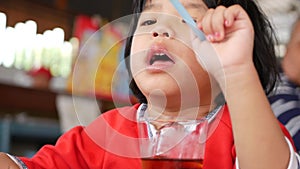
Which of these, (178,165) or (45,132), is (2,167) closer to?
(178,165)

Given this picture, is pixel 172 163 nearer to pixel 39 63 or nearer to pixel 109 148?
pixel 109 148

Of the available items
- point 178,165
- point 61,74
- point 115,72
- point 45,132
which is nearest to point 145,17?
point 115,72

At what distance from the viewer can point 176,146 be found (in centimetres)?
51

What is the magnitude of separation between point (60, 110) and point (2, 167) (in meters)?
2.19

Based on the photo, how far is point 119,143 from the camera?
628 mm

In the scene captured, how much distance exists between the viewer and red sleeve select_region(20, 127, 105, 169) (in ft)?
2.18

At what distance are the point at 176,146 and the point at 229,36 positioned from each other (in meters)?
0.13

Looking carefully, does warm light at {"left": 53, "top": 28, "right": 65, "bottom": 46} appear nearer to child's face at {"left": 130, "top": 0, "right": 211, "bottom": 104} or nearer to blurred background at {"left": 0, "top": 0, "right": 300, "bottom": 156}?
blurred background at {"left": 0, "top": 0, "right": 300, "bottom": 156}

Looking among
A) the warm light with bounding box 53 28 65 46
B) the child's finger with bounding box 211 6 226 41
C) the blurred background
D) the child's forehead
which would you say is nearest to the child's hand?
the child's finger with bounding box 211 6 226 41

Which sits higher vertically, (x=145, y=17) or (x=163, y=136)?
(x=145, y=17)

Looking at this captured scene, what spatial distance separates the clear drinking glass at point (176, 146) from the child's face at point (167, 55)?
4 centimetres

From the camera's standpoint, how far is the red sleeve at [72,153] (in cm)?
66

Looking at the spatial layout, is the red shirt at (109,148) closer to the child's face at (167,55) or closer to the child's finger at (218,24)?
the child's face at (167,55)

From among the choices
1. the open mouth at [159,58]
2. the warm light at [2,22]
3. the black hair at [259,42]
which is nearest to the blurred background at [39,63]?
the warm light at [2,22]
